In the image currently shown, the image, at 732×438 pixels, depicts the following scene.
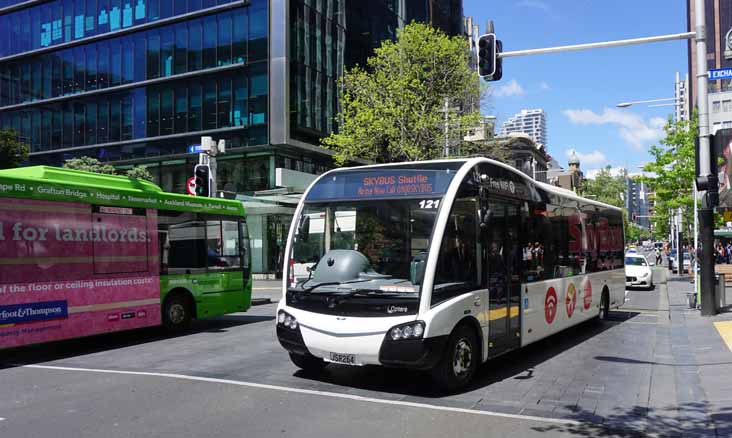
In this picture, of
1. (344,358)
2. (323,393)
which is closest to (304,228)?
(344,358)

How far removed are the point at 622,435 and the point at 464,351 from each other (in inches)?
89.7

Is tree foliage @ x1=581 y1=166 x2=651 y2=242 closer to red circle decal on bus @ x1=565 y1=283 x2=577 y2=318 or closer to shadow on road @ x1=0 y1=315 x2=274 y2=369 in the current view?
red circle decal on bus @ x1=565 y1=283 x2=577 y2=318

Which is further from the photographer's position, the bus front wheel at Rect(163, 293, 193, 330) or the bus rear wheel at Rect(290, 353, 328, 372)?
the bus front wheel at Rect(163, 293, 193, 330)

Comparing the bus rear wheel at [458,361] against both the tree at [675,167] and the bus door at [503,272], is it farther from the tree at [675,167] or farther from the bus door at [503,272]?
the tree at [675,167]

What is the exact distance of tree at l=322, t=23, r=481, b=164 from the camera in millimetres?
28312

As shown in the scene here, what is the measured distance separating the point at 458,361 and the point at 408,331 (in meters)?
1.00

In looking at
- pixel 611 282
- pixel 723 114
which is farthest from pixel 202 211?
pixel 723 114

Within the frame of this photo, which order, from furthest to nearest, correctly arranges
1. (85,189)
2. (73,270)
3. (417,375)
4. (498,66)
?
1. (498,66)
2. (85,189)
3. (73,270)
4. (417,375)

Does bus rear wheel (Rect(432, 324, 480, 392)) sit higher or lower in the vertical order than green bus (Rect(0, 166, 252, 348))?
lower

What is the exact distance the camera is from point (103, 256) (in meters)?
11.3

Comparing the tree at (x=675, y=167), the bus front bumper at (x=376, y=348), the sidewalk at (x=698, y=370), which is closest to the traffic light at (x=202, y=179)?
the bus front bumper at (x=376, y=348)

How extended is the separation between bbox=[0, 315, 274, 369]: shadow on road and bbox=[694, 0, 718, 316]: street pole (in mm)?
10703

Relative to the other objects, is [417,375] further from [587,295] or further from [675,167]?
[675,167]

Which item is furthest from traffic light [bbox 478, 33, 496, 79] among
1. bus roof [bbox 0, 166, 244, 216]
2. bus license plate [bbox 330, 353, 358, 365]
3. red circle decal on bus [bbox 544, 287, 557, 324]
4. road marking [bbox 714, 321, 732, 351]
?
bus license plate [bbox 330, 353, 358, 365]
